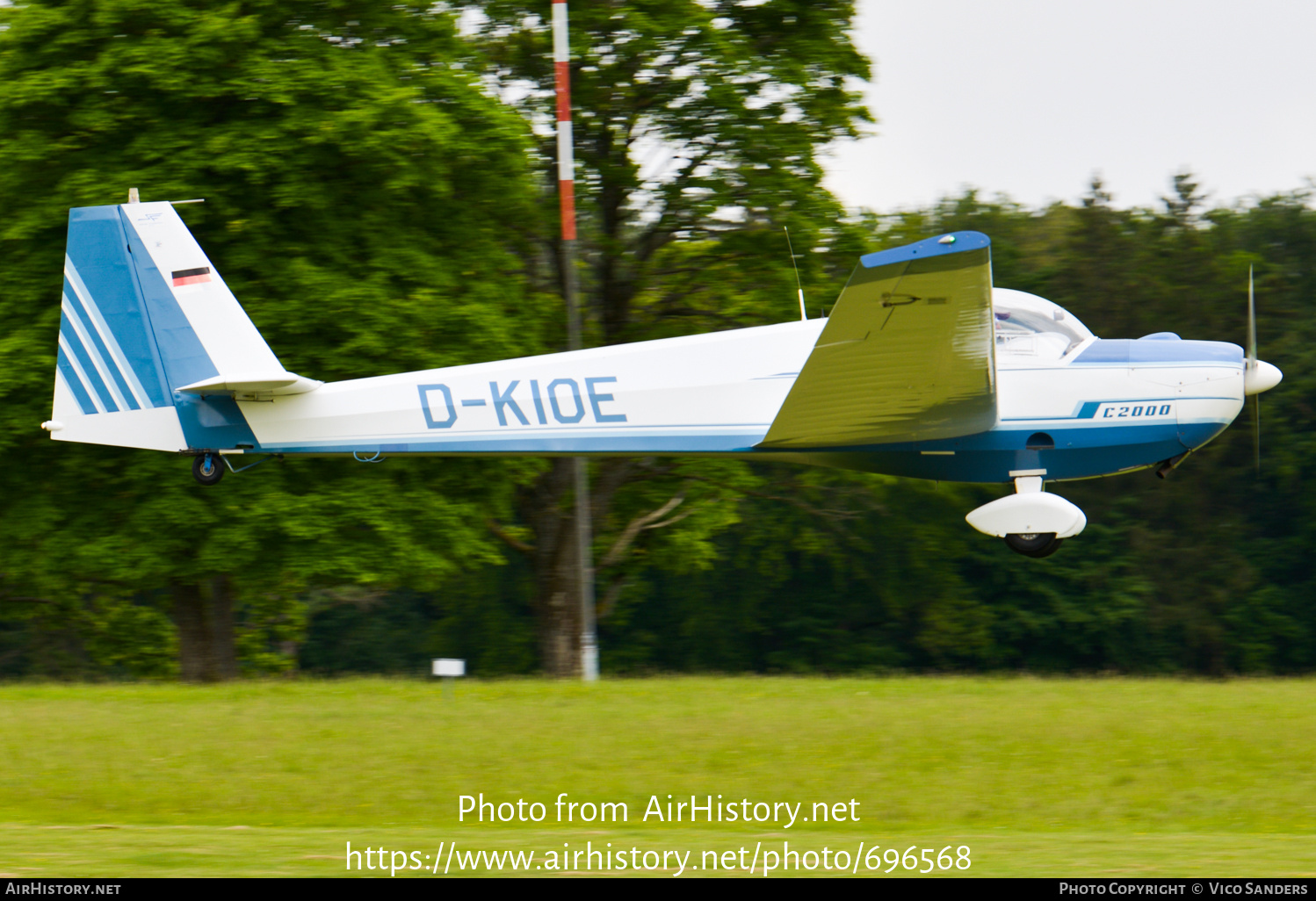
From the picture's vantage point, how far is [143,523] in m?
15.3

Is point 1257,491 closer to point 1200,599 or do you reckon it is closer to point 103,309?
point 1200,599

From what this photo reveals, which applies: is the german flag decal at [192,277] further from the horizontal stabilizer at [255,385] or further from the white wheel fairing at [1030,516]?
the white wheel fairing at [1030,516]

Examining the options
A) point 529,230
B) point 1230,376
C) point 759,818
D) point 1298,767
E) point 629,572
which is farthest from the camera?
point 629,572

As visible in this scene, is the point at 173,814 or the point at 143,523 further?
the point at 143,523

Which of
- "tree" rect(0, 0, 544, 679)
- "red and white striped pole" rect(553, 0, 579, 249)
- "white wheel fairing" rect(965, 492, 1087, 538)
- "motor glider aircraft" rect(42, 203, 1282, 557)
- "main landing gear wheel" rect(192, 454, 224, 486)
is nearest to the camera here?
"white wheel fairing" rect(965, 492, 1087, 538)

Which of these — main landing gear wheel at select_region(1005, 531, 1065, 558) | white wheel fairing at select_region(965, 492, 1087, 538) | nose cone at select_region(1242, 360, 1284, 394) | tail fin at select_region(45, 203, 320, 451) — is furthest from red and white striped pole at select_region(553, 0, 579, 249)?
nose cone at select_region(1242, 360, 1284, 394)

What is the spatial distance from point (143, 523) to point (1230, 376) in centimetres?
1192

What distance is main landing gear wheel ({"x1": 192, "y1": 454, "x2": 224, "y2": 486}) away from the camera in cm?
1261

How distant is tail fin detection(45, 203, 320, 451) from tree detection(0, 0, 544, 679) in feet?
6.49

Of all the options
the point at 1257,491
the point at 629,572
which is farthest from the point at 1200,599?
the point at 629,572

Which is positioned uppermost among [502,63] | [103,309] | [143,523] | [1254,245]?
[1254,245]

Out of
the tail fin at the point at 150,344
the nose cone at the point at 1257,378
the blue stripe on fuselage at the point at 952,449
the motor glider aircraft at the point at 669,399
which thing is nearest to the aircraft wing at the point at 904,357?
the motor glider aircraft at the point at 669,399

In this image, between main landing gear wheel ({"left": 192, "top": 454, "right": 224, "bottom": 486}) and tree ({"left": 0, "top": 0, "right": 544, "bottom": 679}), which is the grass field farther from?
tree ({"left": 0, "top": 0, "right": 544, "bottom": 679})
